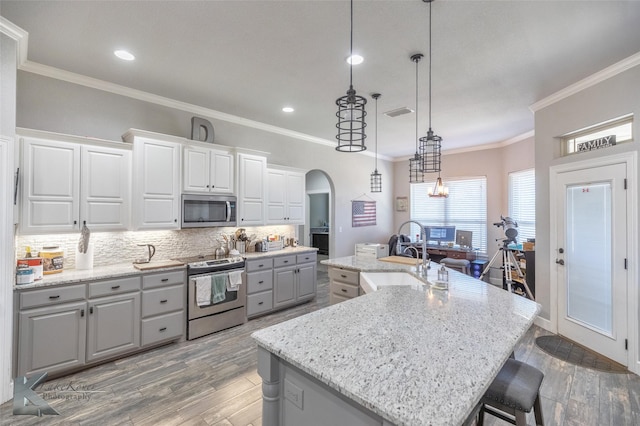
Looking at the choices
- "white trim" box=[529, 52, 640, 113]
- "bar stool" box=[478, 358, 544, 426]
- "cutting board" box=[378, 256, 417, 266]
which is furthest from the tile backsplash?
"white trim" box=[529, 52, 640, 113]

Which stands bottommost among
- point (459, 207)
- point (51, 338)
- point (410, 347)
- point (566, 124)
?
point (51, 338)

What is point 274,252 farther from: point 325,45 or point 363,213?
point 363,213

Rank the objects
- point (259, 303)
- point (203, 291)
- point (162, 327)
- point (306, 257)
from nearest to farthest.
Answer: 1. point (162, 327)
2. point (203, 291)
3. point (259, 303)
4. point (306, 257)

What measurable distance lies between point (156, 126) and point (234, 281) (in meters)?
2.22

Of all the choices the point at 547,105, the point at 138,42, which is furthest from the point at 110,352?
the point at 547,105

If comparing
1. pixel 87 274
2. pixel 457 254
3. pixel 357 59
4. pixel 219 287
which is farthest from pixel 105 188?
pixel 457 254

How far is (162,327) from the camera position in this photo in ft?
A: 10.4

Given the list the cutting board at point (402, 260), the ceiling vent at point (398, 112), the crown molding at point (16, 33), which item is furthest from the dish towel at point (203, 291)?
the ceiling vent at point (398, 112)

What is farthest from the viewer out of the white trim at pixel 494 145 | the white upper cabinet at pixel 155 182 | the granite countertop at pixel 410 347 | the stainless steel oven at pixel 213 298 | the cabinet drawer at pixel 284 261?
the white trim at pixel 494 145

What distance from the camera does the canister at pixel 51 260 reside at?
110 inches

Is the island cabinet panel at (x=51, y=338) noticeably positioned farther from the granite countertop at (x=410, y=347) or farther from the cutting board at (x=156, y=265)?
the granite countertop at (x=410, y=347)

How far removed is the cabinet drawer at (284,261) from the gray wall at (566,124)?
3432 millimetres

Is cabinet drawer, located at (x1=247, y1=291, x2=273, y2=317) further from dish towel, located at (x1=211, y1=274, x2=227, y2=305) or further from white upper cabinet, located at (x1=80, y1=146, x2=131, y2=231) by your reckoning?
white upper cabinet, located at (x1=80, y1=146, x2=131, y2=231)

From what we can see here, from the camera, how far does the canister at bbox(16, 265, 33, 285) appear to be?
243 cm
